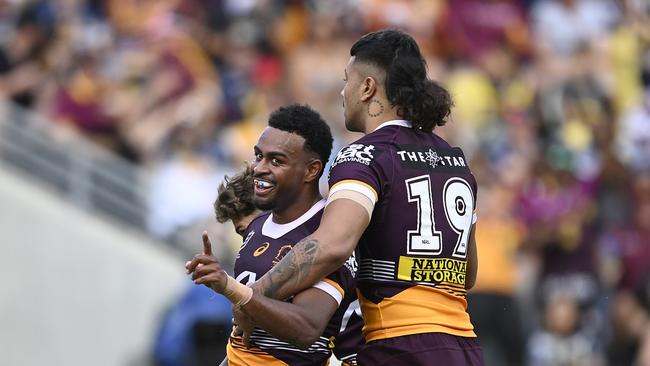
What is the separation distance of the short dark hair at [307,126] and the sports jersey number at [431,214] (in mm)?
462

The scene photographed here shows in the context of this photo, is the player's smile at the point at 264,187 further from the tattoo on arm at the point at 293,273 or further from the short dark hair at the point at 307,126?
the tattoo on arm at the point at 293,273

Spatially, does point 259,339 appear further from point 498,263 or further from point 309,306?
point 498,263

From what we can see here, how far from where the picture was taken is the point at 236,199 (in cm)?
663

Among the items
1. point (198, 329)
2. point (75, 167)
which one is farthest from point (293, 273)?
point (75, 167)

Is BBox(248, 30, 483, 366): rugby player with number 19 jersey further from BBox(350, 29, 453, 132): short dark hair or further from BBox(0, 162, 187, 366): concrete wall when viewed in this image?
BBox(0, 162, 187, 366): concrete wall

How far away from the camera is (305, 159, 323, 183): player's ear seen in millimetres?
6121

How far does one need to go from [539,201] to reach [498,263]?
30.3 inches

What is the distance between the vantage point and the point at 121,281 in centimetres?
1395

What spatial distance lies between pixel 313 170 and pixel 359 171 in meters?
0.37

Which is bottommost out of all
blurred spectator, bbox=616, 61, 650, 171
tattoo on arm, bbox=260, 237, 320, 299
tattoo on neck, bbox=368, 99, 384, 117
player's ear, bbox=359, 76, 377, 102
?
tattoo on arm, bbox=260, 237, 320, 299

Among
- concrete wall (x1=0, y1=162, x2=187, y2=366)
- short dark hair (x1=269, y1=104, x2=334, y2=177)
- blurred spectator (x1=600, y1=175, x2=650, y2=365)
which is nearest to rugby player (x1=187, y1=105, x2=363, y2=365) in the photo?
short dark hair (x1=269, y1=104, x2=334, y2=177)

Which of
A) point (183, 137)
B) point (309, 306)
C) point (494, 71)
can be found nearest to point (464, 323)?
point (309, 306)

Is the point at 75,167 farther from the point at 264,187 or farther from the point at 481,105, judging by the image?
the point at 264,187

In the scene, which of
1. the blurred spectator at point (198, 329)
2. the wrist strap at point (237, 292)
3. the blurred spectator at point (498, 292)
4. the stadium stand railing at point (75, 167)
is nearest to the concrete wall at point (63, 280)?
the stadium stand railing at point (75, 167)
